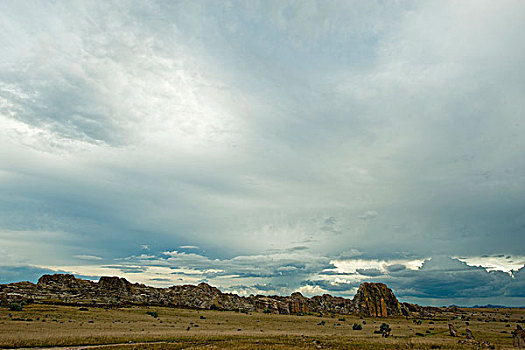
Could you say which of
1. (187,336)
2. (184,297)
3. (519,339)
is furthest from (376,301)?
(187,336)

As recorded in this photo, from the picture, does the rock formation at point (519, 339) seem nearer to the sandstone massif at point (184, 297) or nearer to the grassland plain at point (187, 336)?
the grassland plain at point (187, 336)

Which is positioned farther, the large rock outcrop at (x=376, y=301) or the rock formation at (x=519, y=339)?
the large rock outcrop at (x=376, y=301)

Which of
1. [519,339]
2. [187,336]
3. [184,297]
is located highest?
[519,339]

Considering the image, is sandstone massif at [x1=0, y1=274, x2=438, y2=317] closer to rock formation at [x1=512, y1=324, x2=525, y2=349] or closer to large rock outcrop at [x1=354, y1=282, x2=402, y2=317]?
large rock outcrop at [x1=354, y1=282, x2=402, y2=317]

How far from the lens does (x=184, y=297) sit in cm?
16550

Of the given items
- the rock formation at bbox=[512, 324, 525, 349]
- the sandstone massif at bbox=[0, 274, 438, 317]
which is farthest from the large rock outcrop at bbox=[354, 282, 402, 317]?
the rock formation at bbox=[512, 324, 525, 349]

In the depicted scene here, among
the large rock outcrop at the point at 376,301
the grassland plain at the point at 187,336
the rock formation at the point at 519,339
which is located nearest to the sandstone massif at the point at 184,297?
the large rock outcrop at the point at 376,301

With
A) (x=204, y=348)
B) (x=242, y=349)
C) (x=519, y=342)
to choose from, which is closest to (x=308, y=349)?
(x=242, y=349)

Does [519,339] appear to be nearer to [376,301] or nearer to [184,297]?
[376,301]

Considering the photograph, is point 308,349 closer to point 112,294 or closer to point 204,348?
point 204,348

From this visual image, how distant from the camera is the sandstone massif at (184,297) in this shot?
127m

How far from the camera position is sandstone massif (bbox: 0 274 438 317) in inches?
4998

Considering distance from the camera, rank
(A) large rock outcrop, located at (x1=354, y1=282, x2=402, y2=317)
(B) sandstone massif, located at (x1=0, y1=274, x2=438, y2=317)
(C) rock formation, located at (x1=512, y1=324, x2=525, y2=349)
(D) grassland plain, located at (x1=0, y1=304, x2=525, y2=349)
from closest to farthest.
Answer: (D) grassland plain, located at (x1=0, y1=304, x2=525, y2=349)
(C) rock formation, located at (x1=512, y1=324, x2=525, y2=349)
(B) sandstone massif, located at (x1=0, y1=274, x2=438, y2=317)
(A) large rock outcrop, located at (x1=354, y1=282, x2=402, y2=317)

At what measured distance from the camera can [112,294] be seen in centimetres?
14412
